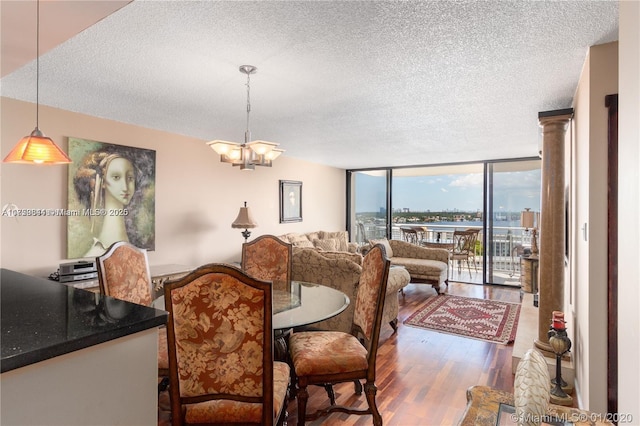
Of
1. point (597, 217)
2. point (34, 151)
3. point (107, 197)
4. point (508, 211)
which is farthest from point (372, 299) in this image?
point (508, 211)

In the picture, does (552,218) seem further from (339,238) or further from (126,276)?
(339,238)

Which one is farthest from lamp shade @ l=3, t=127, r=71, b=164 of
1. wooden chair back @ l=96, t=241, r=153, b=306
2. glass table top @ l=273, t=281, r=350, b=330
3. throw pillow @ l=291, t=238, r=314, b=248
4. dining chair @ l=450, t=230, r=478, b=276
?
dining chair @ l=450, t=230, r=478, b=276

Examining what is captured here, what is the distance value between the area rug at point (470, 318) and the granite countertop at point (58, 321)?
3.66 metres

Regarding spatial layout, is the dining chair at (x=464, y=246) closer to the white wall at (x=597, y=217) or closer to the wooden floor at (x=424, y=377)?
the wooden floor at (x=424, y=377)

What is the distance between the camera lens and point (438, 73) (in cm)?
246

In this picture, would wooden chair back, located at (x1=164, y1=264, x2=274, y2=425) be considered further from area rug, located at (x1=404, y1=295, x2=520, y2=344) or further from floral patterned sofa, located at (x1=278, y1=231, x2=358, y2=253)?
floral patterned sofa, located at (x1=278, y1=231, x2=358, y2=253)

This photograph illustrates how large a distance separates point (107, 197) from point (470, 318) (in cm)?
460

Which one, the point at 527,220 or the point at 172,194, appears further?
the point at 527,220

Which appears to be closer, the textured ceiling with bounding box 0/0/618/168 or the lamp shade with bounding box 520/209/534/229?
the textured ceiling with bounding box 0/0/618/168

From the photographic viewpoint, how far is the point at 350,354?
2127 millimetres

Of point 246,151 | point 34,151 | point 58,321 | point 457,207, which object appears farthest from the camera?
point 457,207

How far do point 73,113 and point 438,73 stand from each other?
349 cm

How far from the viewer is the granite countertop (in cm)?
88

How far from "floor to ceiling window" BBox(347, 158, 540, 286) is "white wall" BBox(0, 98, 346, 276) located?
123cm
